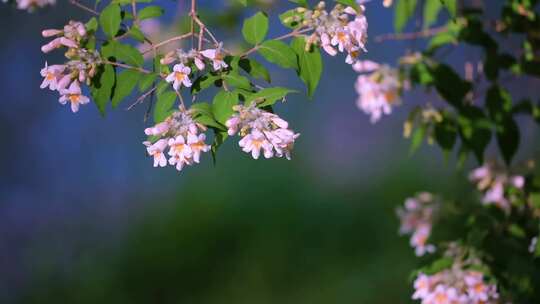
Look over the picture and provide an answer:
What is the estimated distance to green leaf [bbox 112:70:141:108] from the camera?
3.74 ft

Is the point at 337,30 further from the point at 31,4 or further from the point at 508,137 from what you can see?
the point at 508,137

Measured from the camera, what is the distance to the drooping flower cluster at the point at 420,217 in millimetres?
1991

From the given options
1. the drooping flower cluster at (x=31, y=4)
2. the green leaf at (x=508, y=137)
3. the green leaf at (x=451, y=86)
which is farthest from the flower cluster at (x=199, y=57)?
the green leaf at (x=508, y=137)

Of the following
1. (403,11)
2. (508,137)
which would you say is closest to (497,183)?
(508,137)

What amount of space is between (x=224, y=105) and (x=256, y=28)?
21 cm

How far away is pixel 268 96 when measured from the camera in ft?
3.45

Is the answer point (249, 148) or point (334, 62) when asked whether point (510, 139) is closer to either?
point (249, 148)

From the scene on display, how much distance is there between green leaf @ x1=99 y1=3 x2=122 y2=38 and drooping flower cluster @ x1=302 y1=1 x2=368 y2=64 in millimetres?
289

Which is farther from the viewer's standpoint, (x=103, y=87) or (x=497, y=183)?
(x=497, y=183)

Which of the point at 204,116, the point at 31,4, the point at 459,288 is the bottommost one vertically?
the point at 459,288

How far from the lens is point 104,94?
1.13 metres

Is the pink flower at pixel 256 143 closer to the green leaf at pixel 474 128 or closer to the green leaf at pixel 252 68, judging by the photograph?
the green leaf at pixel 252 68

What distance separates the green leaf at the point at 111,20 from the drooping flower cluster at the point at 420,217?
1.12 m

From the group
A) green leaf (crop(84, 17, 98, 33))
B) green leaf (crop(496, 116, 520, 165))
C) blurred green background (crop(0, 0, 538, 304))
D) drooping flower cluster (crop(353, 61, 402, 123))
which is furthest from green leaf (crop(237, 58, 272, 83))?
blurred green background (crop(0, 0, 538, 304))
